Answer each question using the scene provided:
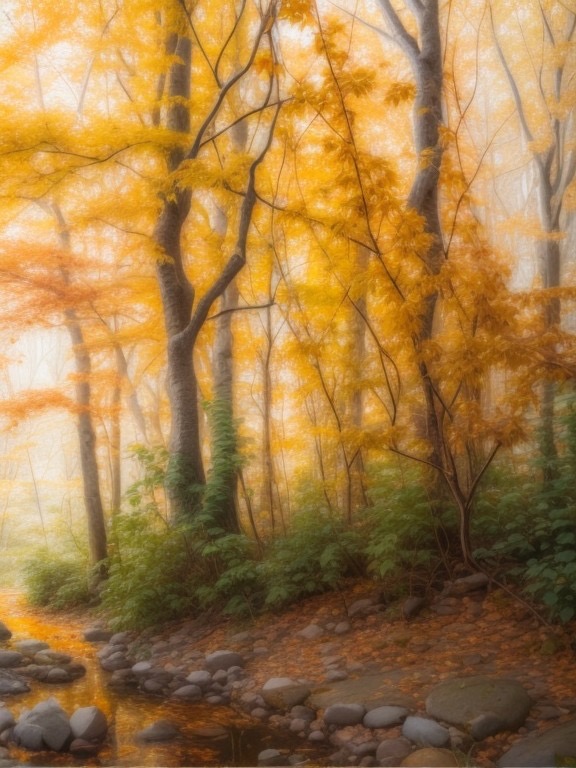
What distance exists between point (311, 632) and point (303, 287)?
3.59 m

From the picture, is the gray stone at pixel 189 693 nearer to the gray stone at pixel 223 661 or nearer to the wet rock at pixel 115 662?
the gray stone at pixel 223 661

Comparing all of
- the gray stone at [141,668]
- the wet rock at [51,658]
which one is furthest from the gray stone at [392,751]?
the wet rock at [51,658]

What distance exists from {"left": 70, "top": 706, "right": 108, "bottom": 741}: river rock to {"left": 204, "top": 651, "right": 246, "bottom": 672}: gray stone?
105 centimetres

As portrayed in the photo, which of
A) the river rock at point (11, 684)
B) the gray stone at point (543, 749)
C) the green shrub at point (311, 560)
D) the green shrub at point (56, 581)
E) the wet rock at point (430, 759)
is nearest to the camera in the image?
the gray stone at point (543, 749)

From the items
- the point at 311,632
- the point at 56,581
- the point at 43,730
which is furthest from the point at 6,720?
the point at 56,581

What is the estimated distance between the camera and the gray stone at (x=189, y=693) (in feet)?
11.9

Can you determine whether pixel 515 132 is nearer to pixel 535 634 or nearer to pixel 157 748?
pixel 535 634

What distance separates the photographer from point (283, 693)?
340 cm

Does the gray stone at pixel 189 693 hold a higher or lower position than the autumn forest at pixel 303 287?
lower

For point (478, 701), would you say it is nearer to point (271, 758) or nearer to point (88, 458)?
point (271, 758)

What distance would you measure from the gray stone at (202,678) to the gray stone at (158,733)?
27.7 inches

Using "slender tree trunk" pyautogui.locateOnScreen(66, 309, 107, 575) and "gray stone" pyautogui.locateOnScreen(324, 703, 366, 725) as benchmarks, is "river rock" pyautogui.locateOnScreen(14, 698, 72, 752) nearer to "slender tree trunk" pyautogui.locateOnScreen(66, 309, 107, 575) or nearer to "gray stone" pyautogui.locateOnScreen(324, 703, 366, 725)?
"gray stone" pyautogui.locateOnScreen(324, 703, 366, 725)

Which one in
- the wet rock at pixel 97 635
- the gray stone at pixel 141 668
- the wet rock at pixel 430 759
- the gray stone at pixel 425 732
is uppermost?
the gray stone at pixel 425 732

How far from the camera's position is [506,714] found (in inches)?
103
